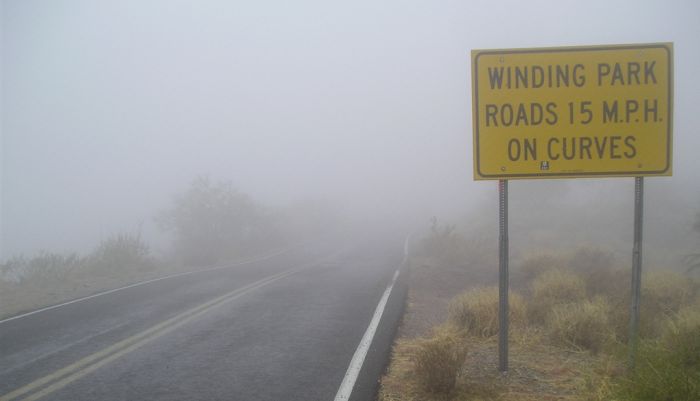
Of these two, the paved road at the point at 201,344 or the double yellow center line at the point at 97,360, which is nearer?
the double yellow center line at the point at 97,360

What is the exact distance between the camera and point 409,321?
25.6 ft

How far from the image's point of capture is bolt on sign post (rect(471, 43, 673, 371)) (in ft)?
15.6

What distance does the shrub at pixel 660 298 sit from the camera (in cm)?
596

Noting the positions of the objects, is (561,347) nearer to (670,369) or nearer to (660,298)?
(670,369)

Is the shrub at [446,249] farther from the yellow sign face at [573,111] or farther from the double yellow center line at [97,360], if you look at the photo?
the yellow sign face at [573,111]

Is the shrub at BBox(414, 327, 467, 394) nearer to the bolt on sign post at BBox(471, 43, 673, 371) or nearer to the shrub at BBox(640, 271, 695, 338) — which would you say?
the bolt on sign post at BBox(471, 43, 673, 371)

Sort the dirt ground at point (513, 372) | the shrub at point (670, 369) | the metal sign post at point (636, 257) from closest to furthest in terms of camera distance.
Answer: the shrub at point (670, 369) < the dirt ground at point (513, 372) < the metal sign post at point (636, 257)

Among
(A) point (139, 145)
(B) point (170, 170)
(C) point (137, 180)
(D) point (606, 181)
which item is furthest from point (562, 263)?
(A) point (139, 145)

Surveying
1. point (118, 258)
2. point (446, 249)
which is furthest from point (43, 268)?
point (446, 249)

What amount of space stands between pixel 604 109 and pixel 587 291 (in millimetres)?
4661

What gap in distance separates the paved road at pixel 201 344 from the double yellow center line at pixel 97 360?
12 millimetres

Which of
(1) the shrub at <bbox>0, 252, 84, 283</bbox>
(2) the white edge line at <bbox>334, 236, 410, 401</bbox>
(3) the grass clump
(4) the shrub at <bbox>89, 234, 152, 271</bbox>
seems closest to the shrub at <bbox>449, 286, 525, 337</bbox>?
(2) the white edge line at <bbox>334, 236, 410, 401</bbox>

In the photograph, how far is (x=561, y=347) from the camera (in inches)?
229

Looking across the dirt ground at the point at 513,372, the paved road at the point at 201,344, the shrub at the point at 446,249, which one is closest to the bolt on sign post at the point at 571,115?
the dirt ground at the point at 513,372
